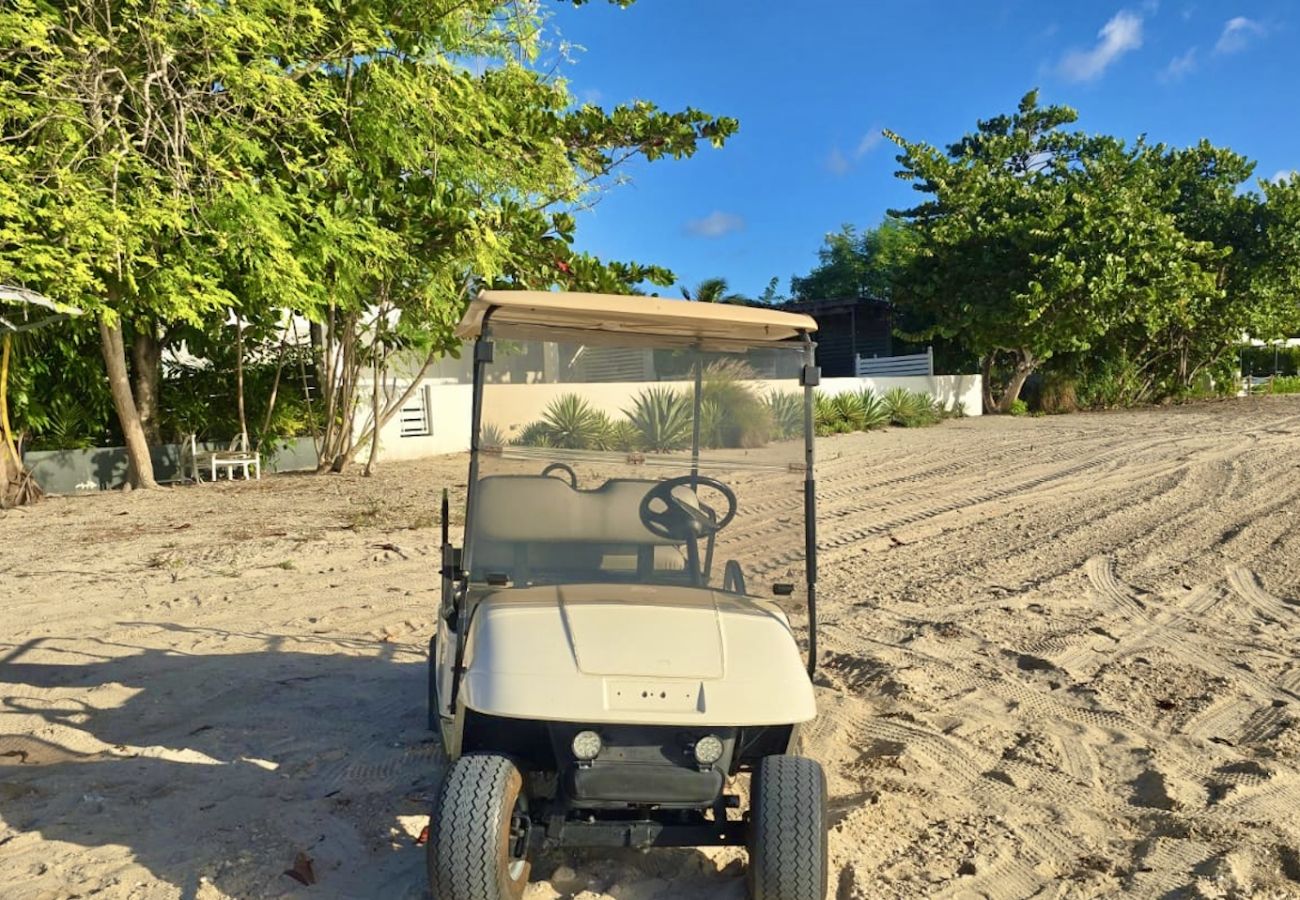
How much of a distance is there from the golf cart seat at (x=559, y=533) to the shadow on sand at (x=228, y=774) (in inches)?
37.8

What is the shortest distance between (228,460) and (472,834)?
12.5 metres

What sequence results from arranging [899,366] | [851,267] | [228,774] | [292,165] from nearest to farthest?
[228,774] → [292,165] → [899,366] → [851,267]

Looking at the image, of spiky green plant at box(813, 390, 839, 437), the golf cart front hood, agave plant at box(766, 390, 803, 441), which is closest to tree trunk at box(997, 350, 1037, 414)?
spiky green plant at box(813, 390, 839, 437)

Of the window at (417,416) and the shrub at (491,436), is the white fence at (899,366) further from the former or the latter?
the shrub at (491,436)

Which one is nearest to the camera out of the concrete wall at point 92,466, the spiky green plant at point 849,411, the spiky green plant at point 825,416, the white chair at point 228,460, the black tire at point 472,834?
the black tire at point 472,834

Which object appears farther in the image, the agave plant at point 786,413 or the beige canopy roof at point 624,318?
the agave plant at point 786,413

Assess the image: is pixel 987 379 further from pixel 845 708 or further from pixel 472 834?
pixel 472 834

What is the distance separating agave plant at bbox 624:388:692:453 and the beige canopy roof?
0.24 metres

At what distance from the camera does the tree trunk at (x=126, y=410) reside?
12.1 m

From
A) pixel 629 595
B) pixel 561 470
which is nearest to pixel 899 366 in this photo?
pixel 561 470

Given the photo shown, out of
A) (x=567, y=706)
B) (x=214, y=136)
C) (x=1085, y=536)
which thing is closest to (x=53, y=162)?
(x=214, y=136)

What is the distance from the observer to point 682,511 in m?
3.60

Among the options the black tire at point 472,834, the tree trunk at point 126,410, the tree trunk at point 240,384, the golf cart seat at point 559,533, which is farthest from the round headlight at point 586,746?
the tree trunk at point 240,384

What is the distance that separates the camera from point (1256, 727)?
4.45 m
